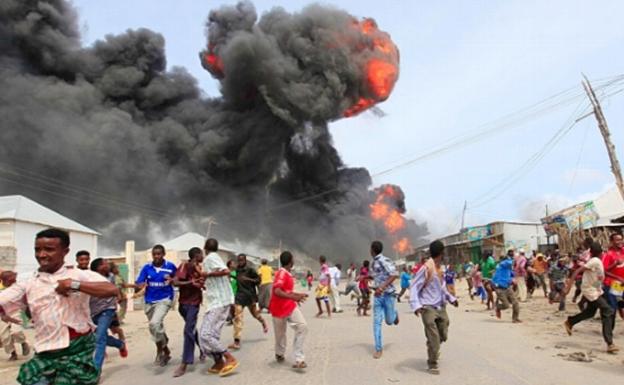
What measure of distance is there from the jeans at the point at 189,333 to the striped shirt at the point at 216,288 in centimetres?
50

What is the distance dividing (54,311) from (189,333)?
3.64 meters

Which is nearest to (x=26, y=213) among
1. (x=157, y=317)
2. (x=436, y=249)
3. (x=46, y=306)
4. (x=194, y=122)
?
(x=194, y=122)

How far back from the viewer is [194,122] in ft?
144

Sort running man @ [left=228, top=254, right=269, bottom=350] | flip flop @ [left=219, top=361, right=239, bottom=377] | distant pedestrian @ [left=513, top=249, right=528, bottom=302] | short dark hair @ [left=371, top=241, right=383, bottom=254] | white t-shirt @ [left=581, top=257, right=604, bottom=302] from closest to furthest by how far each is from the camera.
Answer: flip flop @ [left=219, top=361, right=239, bottom=377] → white t-shirt @ [left=581, top=257, right=604, bottom=302] → short dark hair @ [left=371, top=241, right=383, bottom=254] → running man @ [left=228, top=254, right=269, bottom=350] → distant pedestrian @ [left=513, top=249, right=528, bottom=302]

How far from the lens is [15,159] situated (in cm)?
3759

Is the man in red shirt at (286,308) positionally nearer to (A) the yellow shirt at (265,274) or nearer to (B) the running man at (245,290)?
(B) the running man at (245,290)

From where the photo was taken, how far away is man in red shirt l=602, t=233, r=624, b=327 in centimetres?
692

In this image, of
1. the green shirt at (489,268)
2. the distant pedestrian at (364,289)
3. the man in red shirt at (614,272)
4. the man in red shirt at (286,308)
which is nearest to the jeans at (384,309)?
the man in red shirt at (286,308)

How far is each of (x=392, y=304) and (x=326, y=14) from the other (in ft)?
123

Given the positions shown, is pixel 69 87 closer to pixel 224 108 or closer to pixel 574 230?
pixel 224 108

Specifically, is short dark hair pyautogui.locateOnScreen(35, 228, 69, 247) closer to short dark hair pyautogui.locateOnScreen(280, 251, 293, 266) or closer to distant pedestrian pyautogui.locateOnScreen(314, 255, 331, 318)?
short dark hair pyautogui.locateOnScreen(280, 251, 293, 266)

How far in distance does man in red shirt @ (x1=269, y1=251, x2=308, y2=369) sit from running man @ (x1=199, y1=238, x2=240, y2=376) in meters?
0.56

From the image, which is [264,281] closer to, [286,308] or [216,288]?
[286,308]

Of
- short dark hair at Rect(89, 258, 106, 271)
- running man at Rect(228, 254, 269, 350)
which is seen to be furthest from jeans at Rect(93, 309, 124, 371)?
running man at Rect(228, 254, 269, 350)
